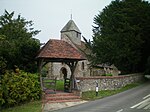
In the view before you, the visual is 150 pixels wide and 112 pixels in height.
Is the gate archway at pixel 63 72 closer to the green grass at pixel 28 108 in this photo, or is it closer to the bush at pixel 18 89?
the bush at pixel 18 89

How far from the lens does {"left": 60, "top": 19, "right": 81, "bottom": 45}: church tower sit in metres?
57.5

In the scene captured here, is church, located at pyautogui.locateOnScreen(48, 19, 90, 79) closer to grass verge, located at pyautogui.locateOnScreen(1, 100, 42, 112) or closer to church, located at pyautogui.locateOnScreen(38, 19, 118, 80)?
church, located at pyautogui.locateOnScreen(38, 19, 118, 80)

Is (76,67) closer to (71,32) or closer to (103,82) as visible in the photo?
(71,32)

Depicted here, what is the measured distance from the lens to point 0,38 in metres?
18.4

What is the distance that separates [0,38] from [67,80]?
10568mm

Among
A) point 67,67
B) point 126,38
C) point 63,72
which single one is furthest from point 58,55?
point 63,72

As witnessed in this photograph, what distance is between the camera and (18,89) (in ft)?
61.7

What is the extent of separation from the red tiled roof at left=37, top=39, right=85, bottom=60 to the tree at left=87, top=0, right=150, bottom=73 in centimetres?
971

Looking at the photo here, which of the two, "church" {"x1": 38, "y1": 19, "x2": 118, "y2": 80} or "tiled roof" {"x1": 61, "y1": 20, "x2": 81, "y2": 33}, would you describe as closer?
"church" {"x1": 38, "y1": 19, "x2": 118, "y2": 80}

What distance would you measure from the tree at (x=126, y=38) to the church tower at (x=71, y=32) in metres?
19.5

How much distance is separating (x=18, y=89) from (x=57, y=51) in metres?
6.35

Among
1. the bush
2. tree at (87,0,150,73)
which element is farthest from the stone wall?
the bush

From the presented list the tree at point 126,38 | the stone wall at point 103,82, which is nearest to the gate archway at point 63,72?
the tree at point 126,38

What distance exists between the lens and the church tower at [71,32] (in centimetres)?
5752
